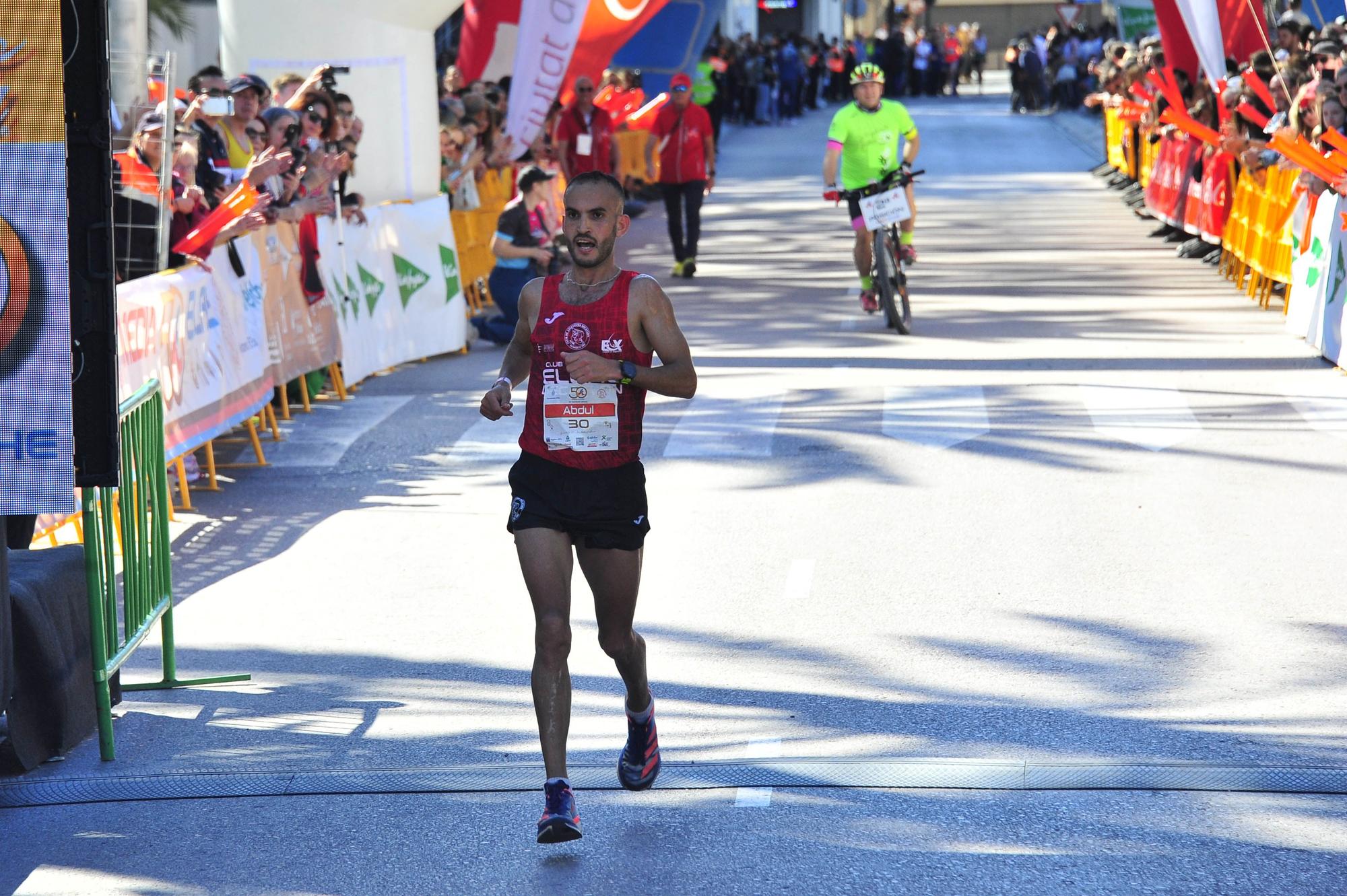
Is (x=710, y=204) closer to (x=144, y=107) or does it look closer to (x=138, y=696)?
(x=144, y=107)

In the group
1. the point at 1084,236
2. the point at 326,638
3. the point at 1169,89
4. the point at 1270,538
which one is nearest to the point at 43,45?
the point at 326,638

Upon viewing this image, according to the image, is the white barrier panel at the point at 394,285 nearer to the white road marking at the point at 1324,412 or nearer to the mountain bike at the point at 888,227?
the mountain bike at the point at 888,227

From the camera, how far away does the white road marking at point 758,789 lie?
5320mm

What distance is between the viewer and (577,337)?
514 centimetres

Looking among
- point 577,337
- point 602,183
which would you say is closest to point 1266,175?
point 602,183

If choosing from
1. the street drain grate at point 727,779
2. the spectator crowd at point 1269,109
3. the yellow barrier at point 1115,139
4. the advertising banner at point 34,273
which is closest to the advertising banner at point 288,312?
the advertising banner at point 34,273

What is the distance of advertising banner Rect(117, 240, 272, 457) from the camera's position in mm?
9117

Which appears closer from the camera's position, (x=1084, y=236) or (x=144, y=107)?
(x=144, y=107)

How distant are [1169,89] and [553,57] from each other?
20.5 feet

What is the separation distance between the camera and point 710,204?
95.8 feet

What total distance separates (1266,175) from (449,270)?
7464mm

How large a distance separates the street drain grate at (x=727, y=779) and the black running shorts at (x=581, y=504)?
2.74 ft

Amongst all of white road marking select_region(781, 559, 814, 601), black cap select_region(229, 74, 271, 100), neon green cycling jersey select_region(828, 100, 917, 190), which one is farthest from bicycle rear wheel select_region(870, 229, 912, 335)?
white road marking select_region(781, 559, 814, 601)

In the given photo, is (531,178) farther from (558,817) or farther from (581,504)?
(558,817)
